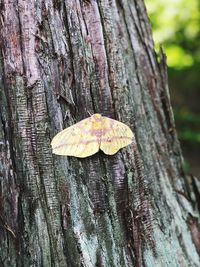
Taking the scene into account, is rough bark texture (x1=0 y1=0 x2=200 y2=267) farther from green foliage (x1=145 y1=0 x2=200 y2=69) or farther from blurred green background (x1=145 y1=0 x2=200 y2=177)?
green foliage (x1=145 y1=0 x2=200 y2=69)

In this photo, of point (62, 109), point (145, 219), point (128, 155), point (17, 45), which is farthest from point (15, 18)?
point (145, 219)

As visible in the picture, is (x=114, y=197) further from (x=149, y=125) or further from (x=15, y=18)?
(x=15, y=18)

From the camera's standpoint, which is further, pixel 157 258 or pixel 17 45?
pixel 157 258

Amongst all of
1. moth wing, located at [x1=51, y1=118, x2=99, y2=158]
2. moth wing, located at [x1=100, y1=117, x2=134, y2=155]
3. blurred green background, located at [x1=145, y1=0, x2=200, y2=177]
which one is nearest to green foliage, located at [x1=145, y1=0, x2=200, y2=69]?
blurred green background, located at [x1=145, y1=0, x2=200, y2=177]

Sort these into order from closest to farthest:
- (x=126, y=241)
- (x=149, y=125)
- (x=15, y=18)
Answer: (x=15, y=18)
(x=126, y=241)
(x=149, y=125)

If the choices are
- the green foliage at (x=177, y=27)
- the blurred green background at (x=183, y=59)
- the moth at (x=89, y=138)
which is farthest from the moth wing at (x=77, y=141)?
the green foliage at (x=177, y=27)

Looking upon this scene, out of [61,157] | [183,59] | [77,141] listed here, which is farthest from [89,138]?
[183,59]

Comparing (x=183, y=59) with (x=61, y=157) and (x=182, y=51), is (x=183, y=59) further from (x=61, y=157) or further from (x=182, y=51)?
(x=61, y=157)
